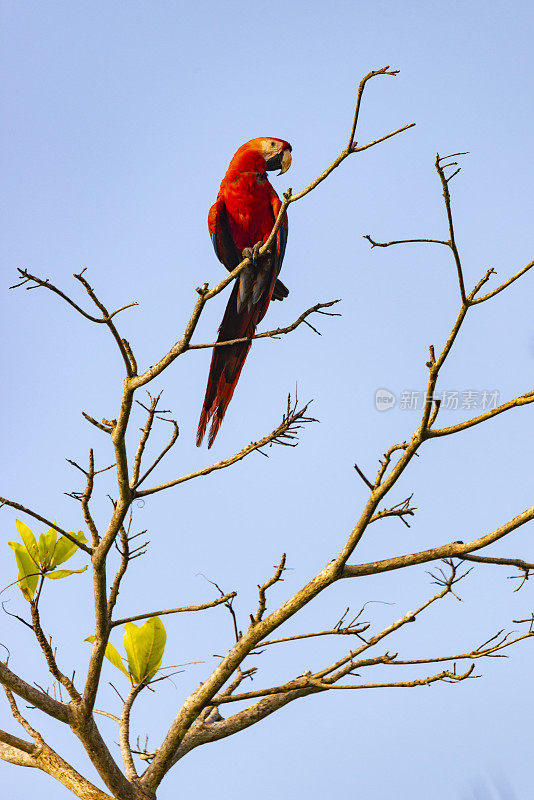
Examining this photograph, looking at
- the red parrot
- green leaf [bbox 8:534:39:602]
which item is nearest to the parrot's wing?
the red parrot

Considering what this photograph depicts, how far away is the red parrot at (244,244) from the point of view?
3270 millimetres

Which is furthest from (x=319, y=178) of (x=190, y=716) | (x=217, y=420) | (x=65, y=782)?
(x=65, y=782)

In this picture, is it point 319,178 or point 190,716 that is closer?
point 319,178

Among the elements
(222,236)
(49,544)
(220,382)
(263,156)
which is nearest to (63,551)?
(49,544)

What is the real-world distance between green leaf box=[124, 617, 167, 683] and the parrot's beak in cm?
232

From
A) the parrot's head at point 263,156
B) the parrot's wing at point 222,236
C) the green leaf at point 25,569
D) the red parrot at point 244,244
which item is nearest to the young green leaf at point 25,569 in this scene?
the green leaf at point 25,569

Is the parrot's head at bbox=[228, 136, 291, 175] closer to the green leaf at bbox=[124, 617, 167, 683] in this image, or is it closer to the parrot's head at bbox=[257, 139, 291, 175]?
the parrot's head at bbox=[257, 139, 291, 175]

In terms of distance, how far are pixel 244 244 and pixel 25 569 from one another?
1.89 meters

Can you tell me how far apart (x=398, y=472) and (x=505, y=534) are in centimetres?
45

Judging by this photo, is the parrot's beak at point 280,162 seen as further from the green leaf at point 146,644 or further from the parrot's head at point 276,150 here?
the green leaf at point 146,644

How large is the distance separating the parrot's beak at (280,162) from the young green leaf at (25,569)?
2240mm

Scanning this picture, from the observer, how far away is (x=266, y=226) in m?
3.54

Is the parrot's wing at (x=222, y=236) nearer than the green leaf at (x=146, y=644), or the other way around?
the green leaf at (x=146, y=644)

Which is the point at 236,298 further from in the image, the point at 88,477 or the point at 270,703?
the point at 270,703
